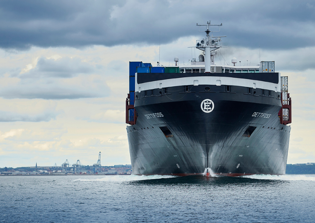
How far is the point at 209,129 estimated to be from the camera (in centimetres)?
4131

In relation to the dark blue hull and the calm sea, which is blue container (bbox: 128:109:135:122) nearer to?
the dark blue hull

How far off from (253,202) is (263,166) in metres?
18.5

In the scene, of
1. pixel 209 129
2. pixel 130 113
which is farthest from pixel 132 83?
pixel 209 129

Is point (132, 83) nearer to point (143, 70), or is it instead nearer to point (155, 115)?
point (143, 70)

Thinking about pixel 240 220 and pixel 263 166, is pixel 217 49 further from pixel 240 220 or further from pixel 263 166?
pixel 240 220

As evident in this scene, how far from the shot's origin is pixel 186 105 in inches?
1597

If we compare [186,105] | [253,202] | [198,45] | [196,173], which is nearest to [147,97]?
[186,105]

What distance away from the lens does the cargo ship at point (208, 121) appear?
40.7 meters

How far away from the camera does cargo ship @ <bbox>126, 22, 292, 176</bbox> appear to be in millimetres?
40656

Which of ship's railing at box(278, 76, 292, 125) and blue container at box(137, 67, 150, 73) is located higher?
blue container at box(137, 67, 150, 73)

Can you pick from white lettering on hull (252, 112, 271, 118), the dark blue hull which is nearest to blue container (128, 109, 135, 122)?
the dark blue hull

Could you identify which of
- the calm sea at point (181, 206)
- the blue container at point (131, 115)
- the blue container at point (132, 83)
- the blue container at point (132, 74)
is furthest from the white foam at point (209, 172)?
the blue container at point (132, 83)

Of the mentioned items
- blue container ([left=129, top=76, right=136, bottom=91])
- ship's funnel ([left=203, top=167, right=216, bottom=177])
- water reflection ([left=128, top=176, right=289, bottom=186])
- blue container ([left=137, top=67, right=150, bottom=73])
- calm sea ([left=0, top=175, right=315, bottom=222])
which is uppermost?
blue container ([left=137, top=67, right=150, bottom=73])

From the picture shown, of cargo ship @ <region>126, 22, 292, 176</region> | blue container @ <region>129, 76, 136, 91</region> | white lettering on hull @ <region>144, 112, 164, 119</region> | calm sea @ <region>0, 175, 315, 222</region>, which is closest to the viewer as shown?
calm sea @ <region>0, 175, 315, 222</region>
